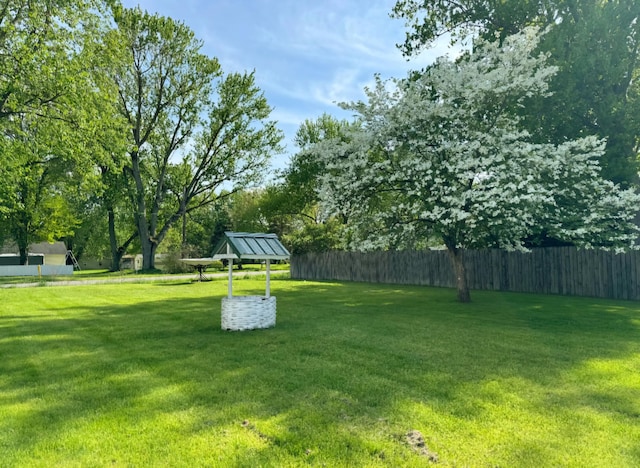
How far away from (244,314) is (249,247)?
49.1 inches

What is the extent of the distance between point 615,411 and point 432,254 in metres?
15.2

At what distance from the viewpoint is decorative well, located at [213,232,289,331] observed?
317 inches

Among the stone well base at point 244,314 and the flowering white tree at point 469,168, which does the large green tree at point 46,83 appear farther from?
the stone well base at point 244,314

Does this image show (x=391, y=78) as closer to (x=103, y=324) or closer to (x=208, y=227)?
(x=103, y=324)

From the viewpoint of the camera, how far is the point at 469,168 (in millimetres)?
10828

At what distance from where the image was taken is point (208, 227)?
1940 inches

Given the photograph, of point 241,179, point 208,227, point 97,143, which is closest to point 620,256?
point 97,143

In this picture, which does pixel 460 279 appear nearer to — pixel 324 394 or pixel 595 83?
pixel 595 83

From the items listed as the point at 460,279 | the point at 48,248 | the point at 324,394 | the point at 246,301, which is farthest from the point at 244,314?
the point at 48,248

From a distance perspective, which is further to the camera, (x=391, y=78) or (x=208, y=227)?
(x=208, y=227)

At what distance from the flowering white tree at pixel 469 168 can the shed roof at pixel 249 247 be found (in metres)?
4.00

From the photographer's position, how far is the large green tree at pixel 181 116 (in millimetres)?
27953

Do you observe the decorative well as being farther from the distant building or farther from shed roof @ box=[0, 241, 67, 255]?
shed roof @ box=[0, 241, 67, 255]

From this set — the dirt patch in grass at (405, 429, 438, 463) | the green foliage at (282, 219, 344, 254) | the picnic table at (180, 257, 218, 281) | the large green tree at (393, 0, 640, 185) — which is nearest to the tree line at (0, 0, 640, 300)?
the large green tree at (393, 0, 640, 185)
